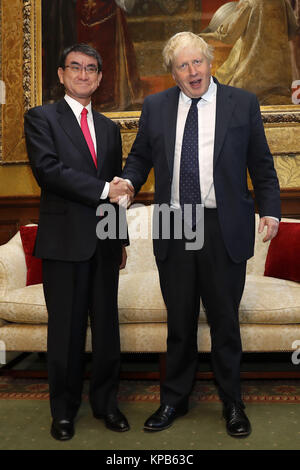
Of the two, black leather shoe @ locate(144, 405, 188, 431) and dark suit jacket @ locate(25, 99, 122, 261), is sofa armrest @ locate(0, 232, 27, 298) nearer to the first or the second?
dark suit jacket @ locate(25, 99, 122, 261)

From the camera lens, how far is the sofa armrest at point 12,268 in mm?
2902

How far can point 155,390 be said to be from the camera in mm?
2643

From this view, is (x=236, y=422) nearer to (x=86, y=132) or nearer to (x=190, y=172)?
(x=190, y=172)

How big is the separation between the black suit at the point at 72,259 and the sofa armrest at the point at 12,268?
0.89 metres

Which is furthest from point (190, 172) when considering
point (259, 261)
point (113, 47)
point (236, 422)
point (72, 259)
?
point (113, 47)

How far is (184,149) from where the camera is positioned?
6.76 ft

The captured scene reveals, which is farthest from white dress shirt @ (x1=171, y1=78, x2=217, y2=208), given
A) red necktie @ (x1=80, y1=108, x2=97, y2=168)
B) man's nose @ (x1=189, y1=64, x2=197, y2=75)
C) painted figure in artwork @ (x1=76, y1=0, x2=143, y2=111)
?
painted figure in artwork @ (x1=76, y1=0, x2=143, y2=111)

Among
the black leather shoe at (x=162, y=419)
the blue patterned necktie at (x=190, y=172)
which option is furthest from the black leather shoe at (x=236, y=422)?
the blue patterned necktie at (x=190, y=172)

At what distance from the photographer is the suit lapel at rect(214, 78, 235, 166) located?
6.64ft

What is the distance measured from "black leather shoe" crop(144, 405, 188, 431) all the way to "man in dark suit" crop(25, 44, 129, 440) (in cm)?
11

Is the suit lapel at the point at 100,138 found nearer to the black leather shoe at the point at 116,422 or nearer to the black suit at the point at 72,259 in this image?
the black suit at the point at 72,259

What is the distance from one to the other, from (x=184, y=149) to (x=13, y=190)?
7.57 ft

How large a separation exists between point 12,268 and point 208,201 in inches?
58.8

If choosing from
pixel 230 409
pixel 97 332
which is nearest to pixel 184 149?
pixel 97 332
